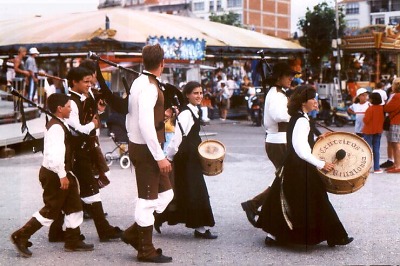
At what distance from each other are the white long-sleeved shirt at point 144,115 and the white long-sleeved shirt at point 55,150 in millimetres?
666

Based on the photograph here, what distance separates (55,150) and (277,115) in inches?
89.0

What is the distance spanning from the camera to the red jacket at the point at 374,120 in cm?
1163

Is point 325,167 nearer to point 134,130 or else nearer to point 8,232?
point 134,130

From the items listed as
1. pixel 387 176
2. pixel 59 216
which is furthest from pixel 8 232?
pixel 387 176

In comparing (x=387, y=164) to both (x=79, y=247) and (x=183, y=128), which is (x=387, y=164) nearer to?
(x=183, y=128)

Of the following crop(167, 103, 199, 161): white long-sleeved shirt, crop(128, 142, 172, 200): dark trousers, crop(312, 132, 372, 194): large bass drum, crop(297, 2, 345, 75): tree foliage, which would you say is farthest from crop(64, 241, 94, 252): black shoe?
crop(297, 2, 345, 75): tree foliage

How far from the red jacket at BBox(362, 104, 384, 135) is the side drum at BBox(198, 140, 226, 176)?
5.54 metres

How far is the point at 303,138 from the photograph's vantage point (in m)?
6.03

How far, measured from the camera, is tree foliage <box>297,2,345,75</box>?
140ft

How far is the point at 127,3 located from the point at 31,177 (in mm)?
85097

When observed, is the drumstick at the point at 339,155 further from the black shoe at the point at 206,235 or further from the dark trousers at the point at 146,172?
the dark trousers at the point at 146,172

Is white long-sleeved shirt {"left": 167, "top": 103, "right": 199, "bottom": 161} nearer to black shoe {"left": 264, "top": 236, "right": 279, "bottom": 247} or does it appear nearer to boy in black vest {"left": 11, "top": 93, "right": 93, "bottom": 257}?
boy in black vest {"left": 11, "top": 93, "right": 93, "bottom": 257}

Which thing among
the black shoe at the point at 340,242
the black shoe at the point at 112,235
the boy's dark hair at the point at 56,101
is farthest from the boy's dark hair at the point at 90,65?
the black shoe at the point at 340,242

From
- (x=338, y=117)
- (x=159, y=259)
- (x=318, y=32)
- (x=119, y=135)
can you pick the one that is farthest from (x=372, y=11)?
(x=159, y=259)
